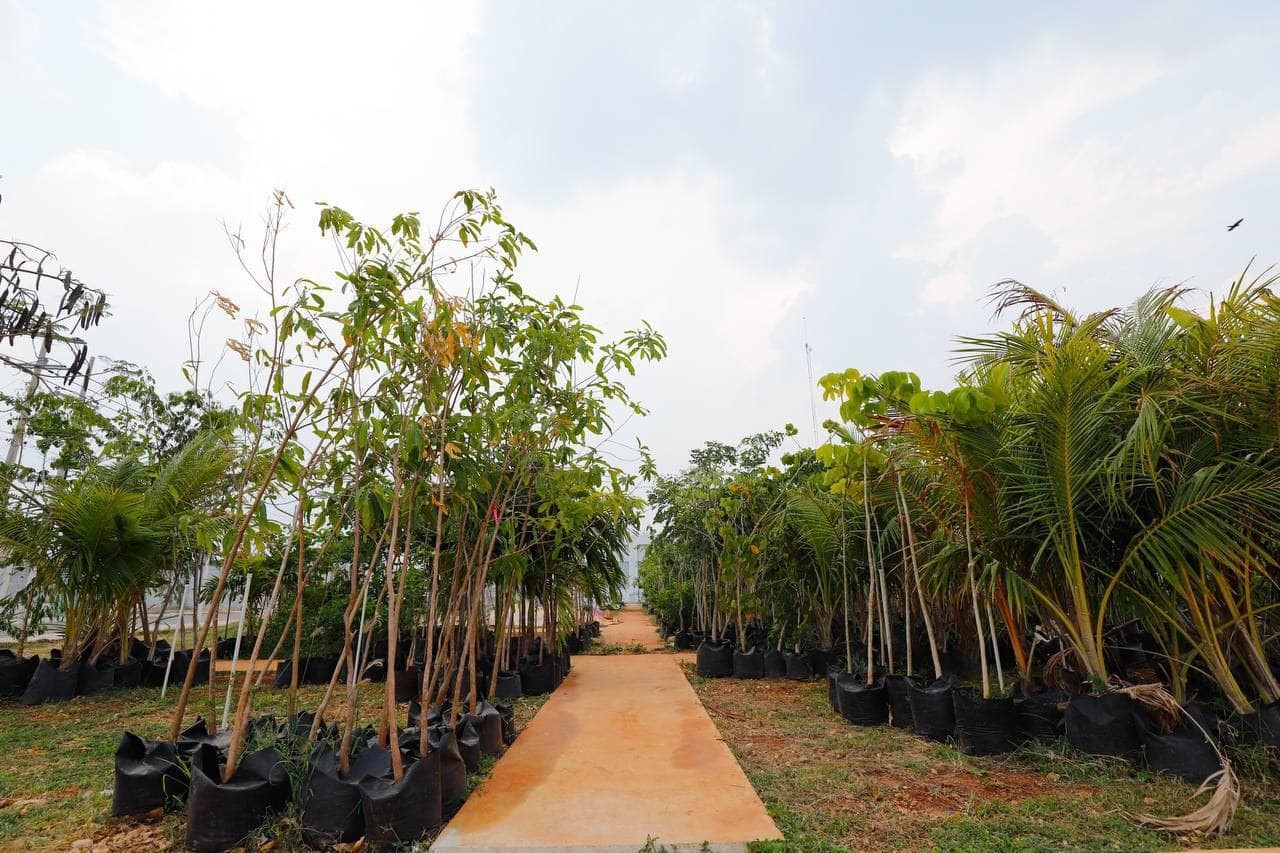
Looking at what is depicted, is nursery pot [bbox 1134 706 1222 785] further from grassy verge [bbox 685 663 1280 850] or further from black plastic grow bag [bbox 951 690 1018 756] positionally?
black plastic grow bag [bbox 951 690 1018 756]

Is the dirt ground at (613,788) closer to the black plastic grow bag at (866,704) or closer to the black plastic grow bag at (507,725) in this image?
the black plastic grow bag at (507,725)

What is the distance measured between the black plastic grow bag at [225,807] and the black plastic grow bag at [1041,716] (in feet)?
12.1

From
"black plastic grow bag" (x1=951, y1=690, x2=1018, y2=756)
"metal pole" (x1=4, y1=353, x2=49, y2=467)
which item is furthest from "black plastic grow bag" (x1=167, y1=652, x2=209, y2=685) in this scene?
"black plastic grow bag" (x1=951, y1=690, x2=1018, y2=756)

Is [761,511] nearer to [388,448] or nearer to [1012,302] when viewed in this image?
[1012,302]

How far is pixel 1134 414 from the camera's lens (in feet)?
11.0

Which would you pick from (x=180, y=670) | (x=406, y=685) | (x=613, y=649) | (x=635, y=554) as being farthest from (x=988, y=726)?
(x=635, y=554)

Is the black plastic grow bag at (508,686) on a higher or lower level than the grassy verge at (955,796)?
higher

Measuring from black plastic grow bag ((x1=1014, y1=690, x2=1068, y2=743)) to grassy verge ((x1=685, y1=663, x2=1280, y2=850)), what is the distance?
13cm

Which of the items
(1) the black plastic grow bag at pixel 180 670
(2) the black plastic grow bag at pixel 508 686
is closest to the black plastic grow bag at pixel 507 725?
(2) the black plastic grow bag at pixel 508 686

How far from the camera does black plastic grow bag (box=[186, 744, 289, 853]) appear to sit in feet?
7.72

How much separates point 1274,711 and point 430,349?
4.09 m

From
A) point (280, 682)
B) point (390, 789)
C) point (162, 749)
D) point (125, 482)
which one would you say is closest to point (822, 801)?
point (390, 789)

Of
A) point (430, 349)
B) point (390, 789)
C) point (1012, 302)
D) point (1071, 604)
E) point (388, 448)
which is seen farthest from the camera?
point (1012, 302)

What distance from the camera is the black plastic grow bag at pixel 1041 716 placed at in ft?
11.5
